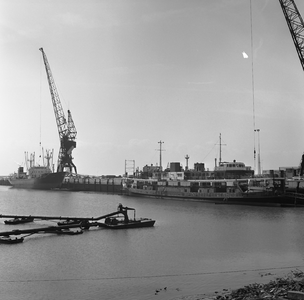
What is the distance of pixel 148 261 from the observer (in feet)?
78.8

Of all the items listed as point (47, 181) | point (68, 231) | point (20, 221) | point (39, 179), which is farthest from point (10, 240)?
point (39, 179)

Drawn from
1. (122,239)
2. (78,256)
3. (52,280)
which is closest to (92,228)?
(122,239)

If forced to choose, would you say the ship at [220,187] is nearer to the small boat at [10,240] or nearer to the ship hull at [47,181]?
the ship hull at [47,181]

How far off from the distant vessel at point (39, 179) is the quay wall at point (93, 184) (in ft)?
13.1

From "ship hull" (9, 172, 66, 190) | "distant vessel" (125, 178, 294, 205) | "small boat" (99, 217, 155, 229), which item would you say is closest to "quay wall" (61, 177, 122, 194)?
"ship hull" (9, 172, 66, 190)

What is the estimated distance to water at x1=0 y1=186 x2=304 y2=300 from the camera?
736 inches

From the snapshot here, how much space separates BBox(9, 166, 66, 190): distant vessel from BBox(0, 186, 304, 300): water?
94.9m

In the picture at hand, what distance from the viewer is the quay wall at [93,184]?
4899 inches

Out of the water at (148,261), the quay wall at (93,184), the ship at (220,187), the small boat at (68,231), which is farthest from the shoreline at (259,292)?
the quay wall at (93,184)

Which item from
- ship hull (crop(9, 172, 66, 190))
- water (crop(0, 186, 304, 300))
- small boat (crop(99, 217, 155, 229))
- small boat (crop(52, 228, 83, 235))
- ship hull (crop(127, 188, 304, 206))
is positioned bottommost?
water (crop(0, 186, 304, 300))

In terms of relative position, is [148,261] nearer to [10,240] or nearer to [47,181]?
[10,240]

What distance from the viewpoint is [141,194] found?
87.1 m

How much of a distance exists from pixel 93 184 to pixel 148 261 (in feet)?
360

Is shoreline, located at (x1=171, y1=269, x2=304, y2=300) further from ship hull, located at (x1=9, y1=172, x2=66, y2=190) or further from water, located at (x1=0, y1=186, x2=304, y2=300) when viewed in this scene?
ship hull, located at (x1=9, y1=172, x2=66, y2=190)
